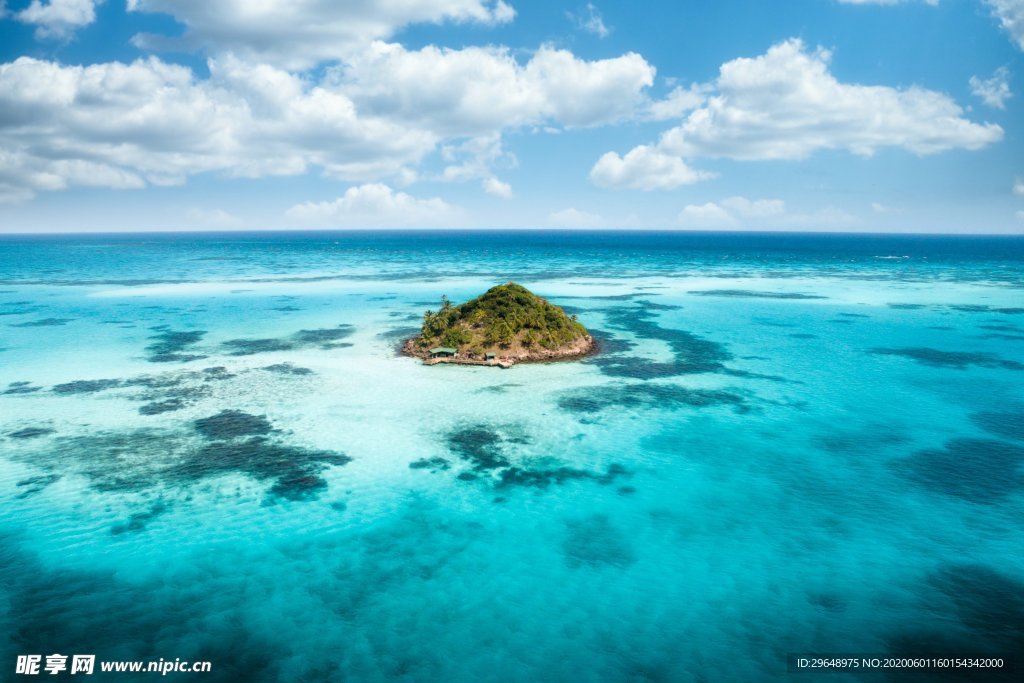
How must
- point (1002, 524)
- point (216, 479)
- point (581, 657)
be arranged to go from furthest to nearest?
point (216, 479), point (1002, 524), point (581, 657)

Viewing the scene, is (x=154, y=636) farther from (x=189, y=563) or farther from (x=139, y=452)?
(x=139, y=452)

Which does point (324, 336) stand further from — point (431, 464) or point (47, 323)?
point (47, 323)

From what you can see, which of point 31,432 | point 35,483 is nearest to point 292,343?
point 31,432

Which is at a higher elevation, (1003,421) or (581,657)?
(1003,421)

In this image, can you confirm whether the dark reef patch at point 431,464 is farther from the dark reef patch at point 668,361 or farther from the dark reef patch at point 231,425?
the dark reef patch at point 668,361

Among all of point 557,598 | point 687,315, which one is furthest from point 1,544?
point 687,315

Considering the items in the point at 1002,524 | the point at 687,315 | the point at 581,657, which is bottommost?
the point at 581,657

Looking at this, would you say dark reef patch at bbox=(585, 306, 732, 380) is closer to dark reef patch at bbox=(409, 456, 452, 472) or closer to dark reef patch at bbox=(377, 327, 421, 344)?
dark reef patch at bbox=(409, 456, 452, 472)
